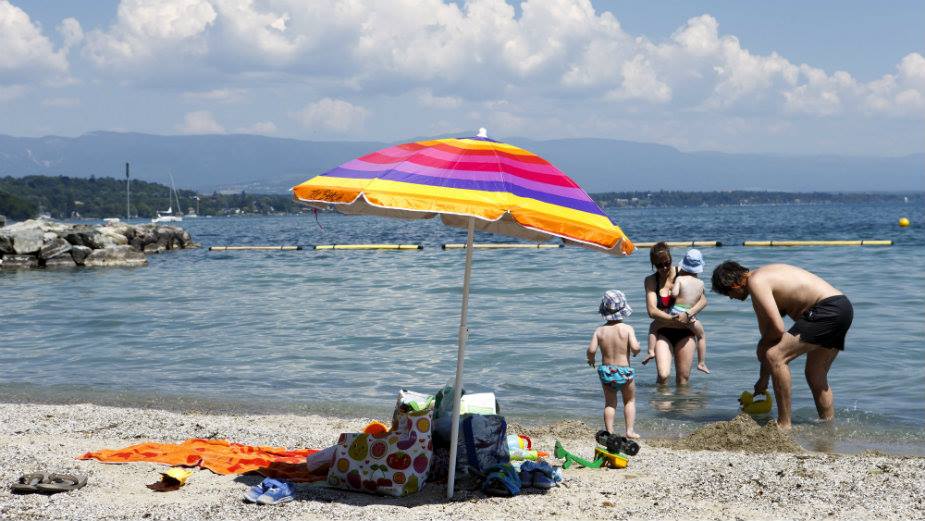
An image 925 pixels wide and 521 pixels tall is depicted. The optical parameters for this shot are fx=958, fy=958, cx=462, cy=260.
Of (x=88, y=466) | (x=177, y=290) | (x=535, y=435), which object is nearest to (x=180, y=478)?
(x=88, y=466)

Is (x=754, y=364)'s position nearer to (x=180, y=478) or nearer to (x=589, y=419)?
(x=589, y=419)

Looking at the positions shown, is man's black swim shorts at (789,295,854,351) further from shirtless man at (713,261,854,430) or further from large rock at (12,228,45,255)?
large rock at (12,228,45,255)

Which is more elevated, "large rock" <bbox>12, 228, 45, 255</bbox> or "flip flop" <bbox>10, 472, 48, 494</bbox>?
"flip flop" <bbox>10, 472, 48, 494</bbox>

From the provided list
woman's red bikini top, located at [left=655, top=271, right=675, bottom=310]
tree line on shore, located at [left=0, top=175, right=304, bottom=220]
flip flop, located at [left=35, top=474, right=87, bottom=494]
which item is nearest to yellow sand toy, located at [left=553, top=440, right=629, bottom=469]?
woman's red bikini top, located at [left=655, top=271, right=675, bottom=310]

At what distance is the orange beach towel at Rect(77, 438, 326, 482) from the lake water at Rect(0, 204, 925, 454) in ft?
8.89

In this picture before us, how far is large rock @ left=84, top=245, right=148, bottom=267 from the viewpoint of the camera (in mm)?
34938

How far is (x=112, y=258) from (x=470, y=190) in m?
32.3

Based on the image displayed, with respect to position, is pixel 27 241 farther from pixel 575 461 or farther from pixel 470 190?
pixel 470 190

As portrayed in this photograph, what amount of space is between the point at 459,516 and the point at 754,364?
7.93 metres

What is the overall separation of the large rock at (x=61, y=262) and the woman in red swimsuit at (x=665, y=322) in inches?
1137

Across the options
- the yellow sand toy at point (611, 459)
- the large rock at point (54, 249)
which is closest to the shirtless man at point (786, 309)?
the yellow sand toy at point (611, 459)

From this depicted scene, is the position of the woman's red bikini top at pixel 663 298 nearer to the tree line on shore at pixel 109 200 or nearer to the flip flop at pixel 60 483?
the flip flop at pixel 60 483

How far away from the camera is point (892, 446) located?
8.62 meters

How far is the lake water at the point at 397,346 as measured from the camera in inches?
414
